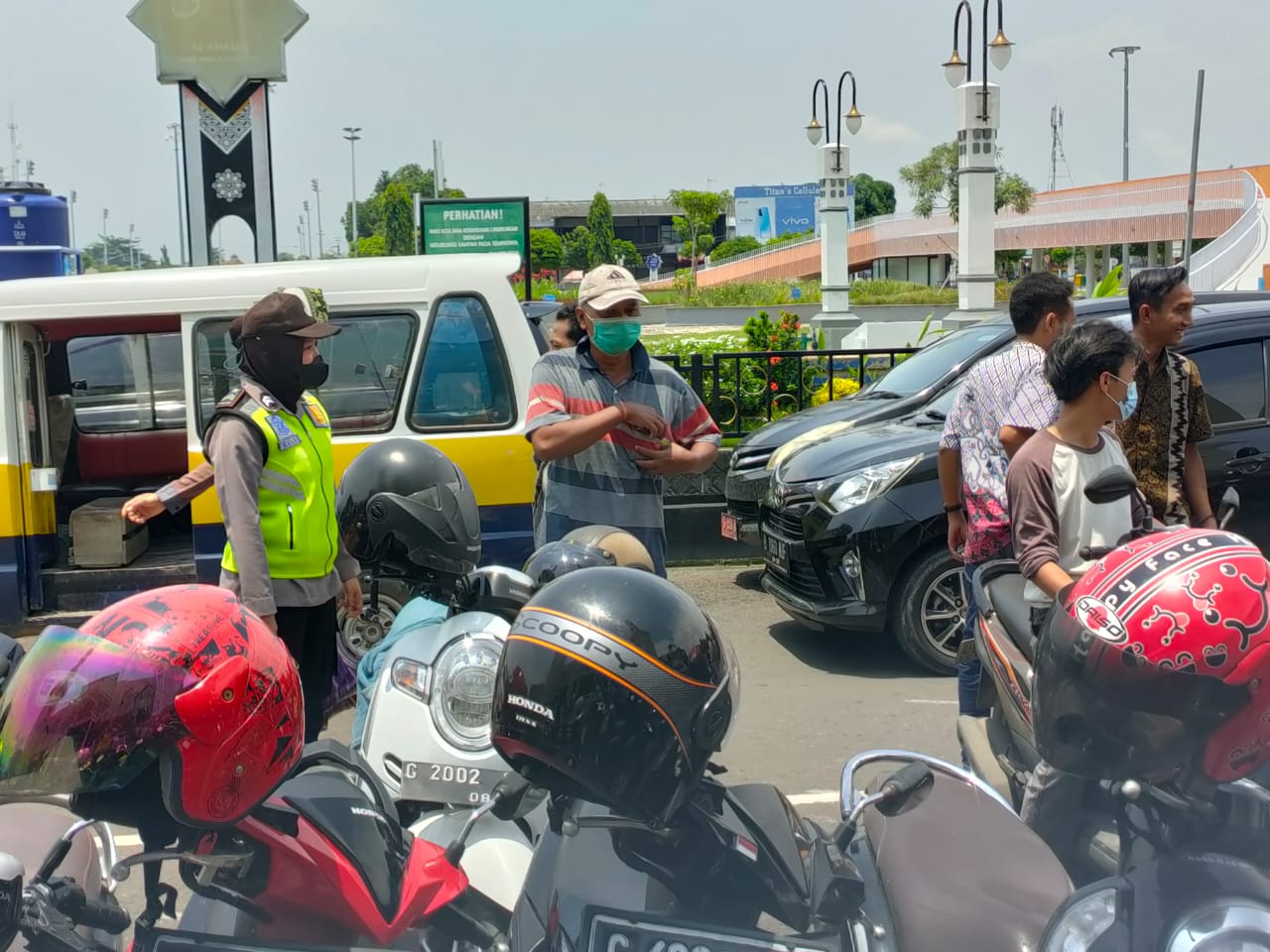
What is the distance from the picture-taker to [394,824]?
207 cm

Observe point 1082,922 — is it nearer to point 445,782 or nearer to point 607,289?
point 445,782

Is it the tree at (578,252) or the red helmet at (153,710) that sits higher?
the tree at (578,252)

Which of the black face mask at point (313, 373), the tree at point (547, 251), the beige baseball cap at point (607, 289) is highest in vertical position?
the tree at point (547, 251)

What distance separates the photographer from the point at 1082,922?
163 cm

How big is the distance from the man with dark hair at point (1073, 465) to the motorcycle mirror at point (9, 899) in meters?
2.51

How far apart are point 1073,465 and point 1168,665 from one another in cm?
200

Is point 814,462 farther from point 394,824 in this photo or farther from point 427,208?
point 427,208

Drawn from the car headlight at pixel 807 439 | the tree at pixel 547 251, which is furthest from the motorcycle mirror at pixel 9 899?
the tree at pixel 547 251

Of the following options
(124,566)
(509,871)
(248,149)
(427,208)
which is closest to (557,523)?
(509,871)

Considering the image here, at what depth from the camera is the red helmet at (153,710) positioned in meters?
1.62

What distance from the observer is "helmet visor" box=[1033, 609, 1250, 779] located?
1.60m

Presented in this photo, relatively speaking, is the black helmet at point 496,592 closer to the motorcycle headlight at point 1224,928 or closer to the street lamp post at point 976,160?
the motorcycle headlight at point 1224,928

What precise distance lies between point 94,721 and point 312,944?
0.44 meters

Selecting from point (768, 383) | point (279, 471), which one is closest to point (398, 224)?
point (768, 383)
